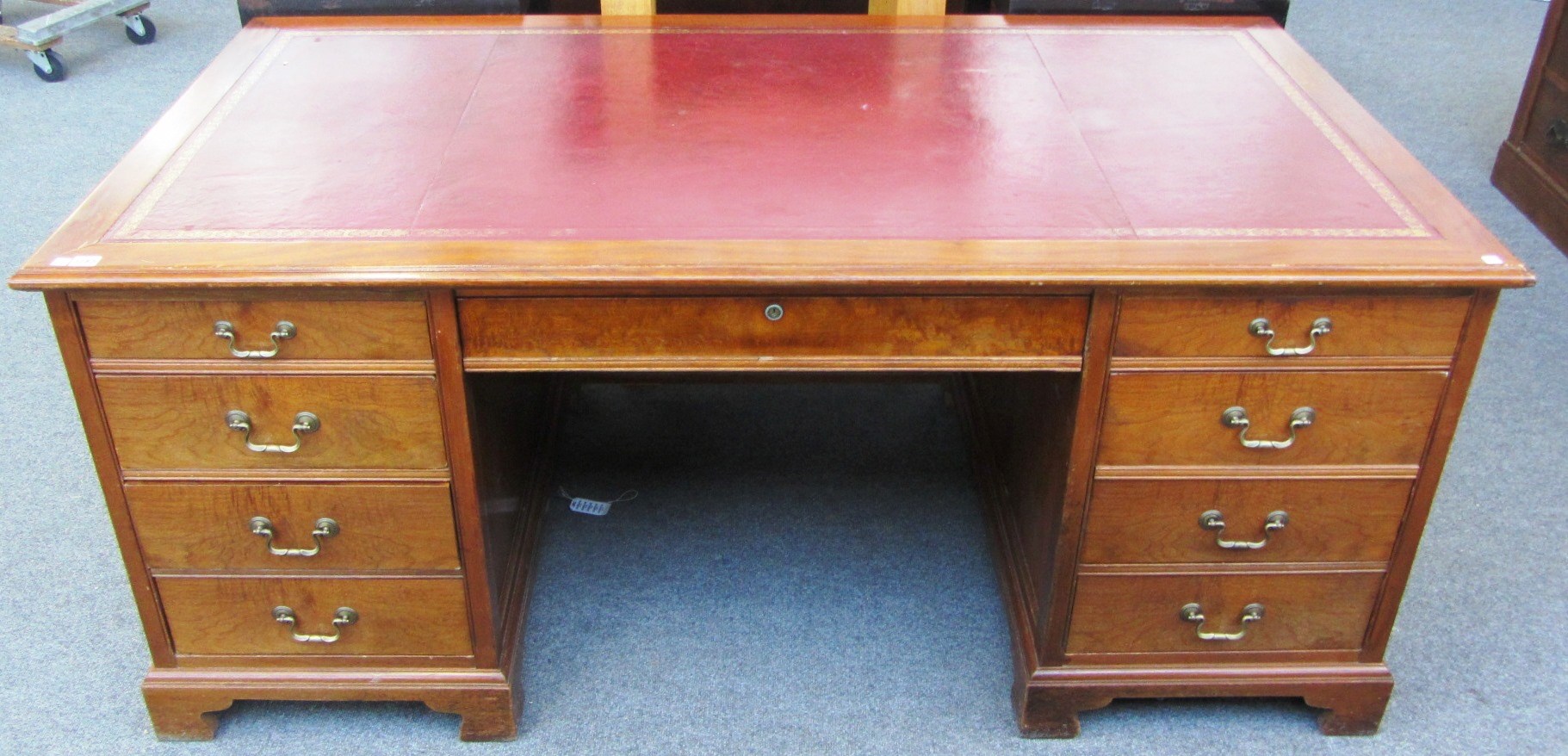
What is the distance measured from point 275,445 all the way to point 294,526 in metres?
0.11

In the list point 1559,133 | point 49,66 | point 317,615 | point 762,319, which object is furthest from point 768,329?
point 49,66

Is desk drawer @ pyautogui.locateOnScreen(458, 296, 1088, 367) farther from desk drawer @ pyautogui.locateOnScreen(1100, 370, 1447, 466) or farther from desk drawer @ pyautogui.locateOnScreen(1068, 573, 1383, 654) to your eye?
desk drawer @ pyautogui.locateOnScreen(1068, 573, 1383, 654)

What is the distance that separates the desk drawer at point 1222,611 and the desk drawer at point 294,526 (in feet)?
2.51

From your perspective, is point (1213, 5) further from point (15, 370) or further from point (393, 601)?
point (15, 370)

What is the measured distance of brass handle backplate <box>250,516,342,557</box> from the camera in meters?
1.48

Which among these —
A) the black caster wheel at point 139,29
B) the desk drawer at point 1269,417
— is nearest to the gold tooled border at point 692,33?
the desk drawer at point 1269,417

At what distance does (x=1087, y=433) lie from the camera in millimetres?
1444

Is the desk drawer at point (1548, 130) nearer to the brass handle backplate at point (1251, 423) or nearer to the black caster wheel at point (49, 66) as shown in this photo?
the brass handle backplate at point (1251, 423)

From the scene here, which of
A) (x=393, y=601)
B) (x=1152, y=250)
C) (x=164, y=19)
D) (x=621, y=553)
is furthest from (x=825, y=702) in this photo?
(x=164, y=19)

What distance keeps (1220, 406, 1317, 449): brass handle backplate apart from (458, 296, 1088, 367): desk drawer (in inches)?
7.5

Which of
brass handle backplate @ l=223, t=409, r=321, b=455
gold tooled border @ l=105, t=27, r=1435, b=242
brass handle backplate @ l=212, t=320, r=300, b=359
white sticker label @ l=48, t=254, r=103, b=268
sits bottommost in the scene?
brass handle backplate @ l=223, t=409, r=321, b=455

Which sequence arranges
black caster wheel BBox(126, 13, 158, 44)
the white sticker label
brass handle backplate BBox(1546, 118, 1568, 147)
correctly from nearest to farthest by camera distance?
1. the white sticker label
2. brass handle backplate BBox(1546, 118, 1568, 147)
3. black caster wheel BBox(126, 13, 158, 44)

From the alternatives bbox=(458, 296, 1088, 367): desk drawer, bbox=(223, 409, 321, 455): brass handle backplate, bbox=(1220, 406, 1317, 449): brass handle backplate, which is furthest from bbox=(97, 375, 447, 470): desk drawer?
bbox=(1220, 406, 1317, 449): brass handle backplate

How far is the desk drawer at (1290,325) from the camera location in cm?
135
